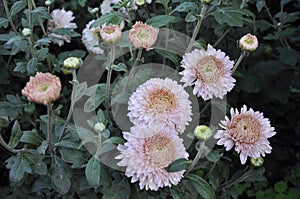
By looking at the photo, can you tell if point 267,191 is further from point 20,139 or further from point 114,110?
point 20,139

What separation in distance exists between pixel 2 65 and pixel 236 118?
853 mm

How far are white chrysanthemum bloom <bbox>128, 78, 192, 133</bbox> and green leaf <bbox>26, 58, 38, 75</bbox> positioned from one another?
344 mm

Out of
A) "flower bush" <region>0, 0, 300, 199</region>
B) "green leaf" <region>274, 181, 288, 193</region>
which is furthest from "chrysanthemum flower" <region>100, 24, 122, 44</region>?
"green leaf" <region>274, 181, 288, 193</region>

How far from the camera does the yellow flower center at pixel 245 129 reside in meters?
1.07

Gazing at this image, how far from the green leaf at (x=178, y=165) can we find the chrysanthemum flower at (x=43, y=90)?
0.27 metres

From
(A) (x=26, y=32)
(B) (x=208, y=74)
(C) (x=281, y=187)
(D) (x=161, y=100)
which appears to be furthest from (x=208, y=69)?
(C) (x=281, y=187)

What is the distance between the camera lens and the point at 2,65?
1628 mm

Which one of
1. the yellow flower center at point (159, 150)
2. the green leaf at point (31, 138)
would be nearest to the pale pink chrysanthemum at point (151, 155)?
the yellow flower center at point (159, 150)

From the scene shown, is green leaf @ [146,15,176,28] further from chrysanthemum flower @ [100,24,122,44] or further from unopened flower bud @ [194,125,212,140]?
unopened flower bud @ [194,125,212,140]

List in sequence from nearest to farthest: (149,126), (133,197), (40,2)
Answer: (149,126)
(133,197)
(40,2)

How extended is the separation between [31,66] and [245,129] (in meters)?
0.59

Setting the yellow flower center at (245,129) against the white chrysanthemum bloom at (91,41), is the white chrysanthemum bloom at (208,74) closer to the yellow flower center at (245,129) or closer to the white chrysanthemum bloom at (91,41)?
the yellow flower center at (245,129)

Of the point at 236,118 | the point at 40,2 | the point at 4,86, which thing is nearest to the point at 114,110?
the point at 236,118

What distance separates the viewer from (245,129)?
1087 mm
